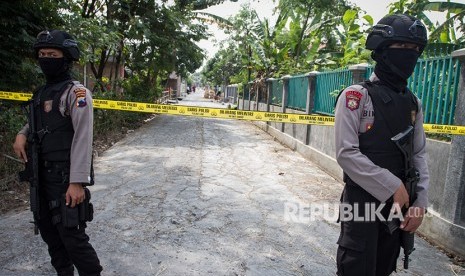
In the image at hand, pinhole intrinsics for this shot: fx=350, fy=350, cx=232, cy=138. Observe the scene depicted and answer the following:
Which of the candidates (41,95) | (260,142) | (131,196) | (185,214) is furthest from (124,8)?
(41,95)

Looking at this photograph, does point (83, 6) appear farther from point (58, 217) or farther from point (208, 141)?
point (58, 217)

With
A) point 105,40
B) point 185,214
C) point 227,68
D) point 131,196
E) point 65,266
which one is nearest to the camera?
point 65,266

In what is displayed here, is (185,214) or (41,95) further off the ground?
(41,95)

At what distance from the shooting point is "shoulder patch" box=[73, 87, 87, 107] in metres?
2.24

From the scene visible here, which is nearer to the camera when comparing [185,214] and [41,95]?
[41,95]

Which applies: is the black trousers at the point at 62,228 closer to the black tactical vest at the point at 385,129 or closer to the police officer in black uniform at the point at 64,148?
the police officer in black uniform at the point at 64,148

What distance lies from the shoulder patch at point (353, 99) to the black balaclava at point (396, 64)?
0.20 m

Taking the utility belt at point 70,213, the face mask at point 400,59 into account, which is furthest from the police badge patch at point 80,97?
the face mask at point 400,59

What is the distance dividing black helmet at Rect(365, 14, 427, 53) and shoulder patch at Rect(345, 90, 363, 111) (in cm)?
27

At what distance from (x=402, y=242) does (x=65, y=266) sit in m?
2.24

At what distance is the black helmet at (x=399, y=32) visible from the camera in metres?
1.85

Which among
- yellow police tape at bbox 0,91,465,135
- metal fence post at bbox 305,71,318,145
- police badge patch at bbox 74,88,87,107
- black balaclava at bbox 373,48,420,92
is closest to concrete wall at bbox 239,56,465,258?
yellow police tape at bbox 0,91,465,135

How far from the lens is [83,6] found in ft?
32.6

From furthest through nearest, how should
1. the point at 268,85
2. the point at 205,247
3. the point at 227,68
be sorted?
the point at 227,68, the point at 268,85, the point at 205,247
